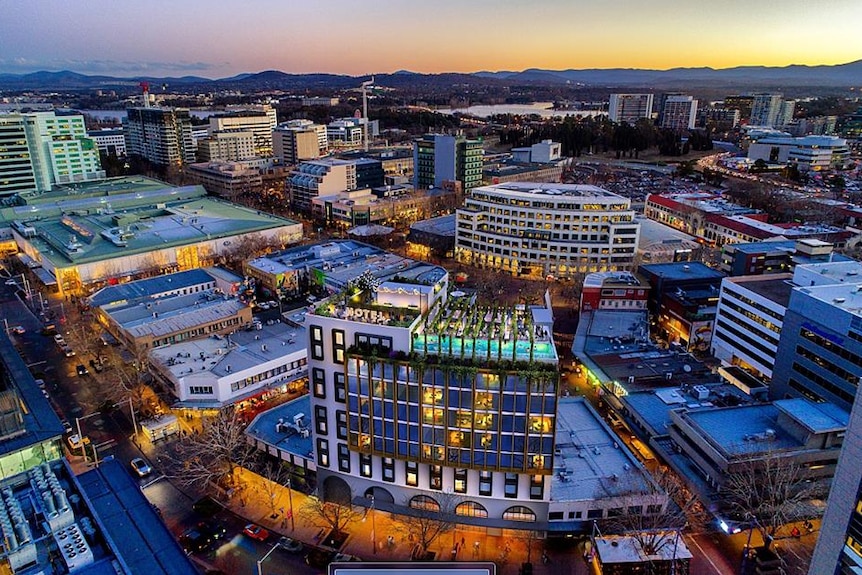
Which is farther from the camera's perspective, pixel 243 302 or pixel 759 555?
pixel 243 302

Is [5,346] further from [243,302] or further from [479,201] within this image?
[479,201]

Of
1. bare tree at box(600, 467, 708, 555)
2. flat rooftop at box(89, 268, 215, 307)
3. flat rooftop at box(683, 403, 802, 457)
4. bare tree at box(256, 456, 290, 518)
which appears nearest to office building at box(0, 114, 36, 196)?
flat rooftop at box(89, 268, 215, 307)

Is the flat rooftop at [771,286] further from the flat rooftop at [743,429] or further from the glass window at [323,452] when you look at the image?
the glass window at [323,452]

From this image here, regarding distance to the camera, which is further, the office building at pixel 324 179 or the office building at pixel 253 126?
the office building at pixel 253 126

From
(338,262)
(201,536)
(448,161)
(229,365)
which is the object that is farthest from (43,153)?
(201,536)

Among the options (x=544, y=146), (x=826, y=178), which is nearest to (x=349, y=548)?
(x=544, y=146)

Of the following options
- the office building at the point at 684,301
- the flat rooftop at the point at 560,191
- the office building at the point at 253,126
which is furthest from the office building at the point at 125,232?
the office building at the point at 253,126
